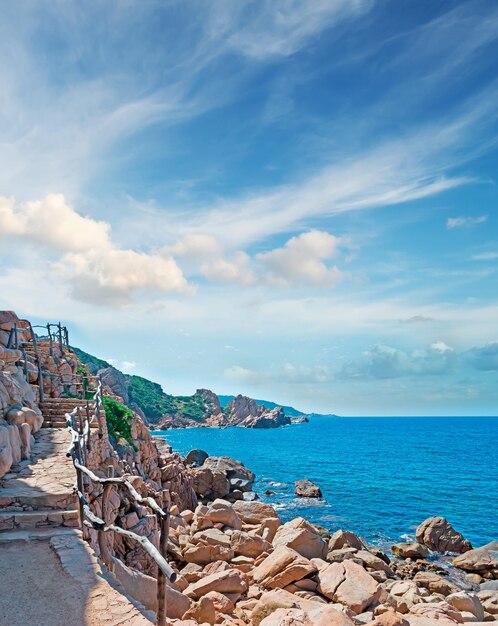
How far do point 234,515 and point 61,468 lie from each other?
12644 millimetres

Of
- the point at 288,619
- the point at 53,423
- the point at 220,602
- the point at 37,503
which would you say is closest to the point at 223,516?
the point at 53,423

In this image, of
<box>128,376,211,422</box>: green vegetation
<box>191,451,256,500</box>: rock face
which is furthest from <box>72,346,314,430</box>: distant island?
<box>191,451,256,500</box>: rock face

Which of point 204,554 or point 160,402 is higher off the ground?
Answer: point 160,402

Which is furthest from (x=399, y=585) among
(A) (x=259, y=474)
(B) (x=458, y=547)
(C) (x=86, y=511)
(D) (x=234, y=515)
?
(A) (x=259, y=474)

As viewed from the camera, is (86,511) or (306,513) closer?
(86,511)

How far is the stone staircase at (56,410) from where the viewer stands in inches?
739

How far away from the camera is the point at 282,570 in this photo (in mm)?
15148

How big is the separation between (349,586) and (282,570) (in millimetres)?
2200

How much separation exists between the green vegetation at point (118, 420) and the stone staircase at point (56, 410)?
4.92 meters

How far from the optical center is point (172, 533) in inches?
853

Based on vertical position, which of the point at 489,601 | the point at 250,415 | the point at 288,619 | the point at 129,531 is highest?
the point at 129,531

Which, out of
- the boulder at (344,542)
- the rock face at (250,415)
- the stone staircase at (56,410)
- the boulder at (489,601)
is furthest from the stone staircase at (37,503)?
the rock face at (250,415)

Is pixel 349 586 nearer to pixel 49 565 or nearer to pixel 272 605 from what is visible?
pixel 272 605

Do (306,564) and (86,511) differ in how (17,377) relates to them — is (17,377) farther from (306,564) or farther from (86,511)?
(306,564)
